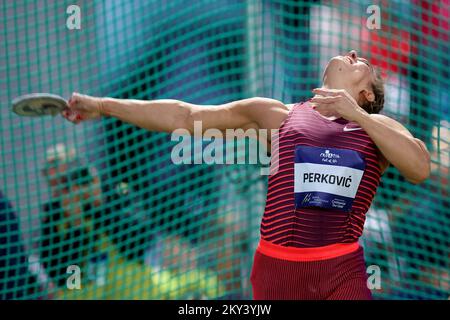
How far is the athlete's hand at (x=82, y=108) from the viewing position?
14.3ft

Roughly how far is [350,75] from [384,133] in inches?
16.9

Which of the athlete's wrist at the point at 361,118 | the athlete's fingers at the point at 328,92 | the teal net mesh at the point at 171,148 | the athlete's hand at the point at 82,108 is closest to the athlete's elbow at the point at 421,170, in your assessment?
the athlete's wrist at the point at 361,118

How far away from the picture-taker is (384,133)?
13.4ft

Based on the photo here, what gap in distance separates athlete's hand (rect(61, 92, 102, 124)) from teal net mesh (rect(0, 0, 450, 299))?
1.78 metres

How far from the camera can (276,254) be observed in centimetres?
416

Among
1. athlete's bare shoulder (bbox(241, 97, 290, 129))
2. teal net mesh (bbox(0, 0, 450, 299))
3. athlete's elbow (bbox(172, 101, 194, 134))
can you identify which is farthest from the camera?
teal net mesh (bbox(0, 0, 450, 299))

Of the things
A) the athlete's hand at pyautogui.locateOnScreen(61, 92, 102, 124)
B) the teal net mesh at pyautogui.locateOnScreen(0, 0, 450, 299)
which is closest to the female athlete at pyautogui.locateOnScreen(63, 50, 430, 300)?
the athlete's hand at pyautogui.locateOnScreen(61, 92, 102, 124)

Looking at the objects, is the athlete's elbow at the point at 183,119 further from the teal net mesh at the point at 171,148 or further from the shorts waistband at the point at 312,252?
the teal net mesh at the point at 171,148

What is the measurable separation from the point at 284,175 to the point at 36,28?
268 centimetres

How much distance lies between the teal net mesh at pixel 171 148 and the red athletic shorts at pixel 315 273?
1829 mm

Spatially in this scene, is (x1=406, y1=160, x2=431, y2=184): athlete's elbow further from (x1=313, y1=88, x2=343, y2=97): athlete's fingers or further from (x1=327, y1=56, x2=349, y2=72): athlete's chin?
(x1=327, y1=56, x2=349, y2=72): athlete's chin

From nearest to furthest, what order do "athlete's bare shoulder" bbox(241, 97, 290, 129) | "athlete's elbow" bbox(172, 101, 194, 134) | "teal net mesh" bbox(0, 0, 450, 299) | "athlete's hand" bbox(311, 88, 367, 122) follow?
"athlete's hand" bbox(311, 88, 367, 122)
"athlete's bare shoulder" bbox(241, 97, 290, 129)
"athlete's elbow" bbox(172, 101, 194, 134)
"teal net mesh" bbox(0, 0, 450, 299)

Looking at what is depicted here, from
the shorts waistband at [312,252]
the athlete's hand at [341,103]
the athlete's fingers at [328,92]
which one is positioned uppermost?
the athlete's fingers at [328,92]

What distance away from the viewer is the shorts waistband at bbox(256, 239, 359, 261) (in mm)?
4105
